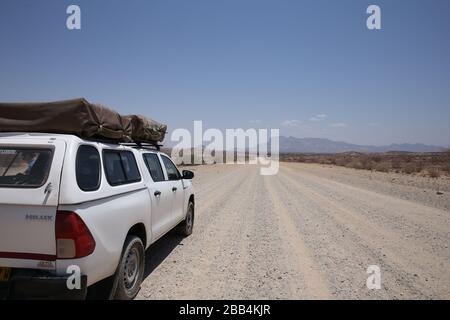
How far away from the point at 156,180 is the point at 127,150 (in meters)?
0.88

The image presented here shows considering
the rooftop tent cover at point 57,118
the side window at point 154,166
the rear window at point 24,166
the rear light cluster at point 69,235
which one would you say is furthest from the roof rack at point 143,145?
the rear light cluster at point 69,235

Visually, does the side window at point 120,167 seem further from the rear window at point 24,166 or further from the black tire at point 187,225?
the black tire at point 187,225

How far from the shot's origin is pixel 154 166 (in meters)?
6.03

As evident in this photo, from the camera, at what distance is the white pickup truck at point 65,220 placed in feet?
10.4

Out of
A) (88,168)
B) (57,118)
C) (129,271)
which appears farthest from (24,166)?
(129,271)

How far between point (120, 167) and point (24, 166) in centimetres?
113

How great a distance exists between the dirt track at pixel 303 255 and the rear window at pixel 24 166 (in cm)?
203

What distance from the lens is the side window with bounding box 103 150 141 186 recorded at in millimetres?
4211

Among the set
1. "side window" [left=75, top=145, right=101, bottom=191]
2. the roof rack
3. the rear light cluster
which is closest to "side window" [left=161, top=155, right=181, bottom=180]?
the roof rack

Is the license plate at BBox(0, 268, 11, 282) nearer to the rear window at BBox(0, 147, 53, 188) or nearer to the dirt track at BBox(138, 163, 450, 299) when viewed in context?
the rear window at BBox(0, 147, 53, 188)

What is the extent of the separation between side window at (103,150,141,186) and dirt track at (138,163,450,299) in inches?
59.4

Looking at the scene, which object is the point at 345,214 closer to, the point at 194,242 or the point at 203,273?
the point at 194,242
